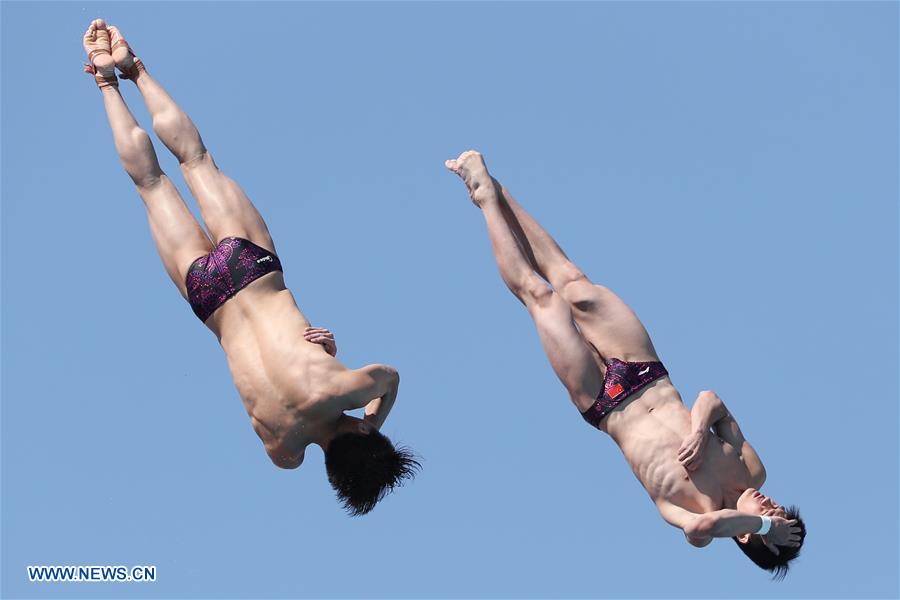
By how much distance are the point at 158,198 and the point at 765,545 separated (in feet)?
20.7

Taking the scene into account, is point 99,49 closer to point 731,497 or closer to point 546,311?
point 546,311

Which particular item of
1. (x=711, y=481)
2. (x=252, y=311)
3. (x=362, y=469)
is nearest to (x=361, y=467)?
(x=362, y=469)

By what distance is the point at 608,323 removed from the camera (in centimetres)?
2033

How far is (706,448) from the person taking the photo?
1975 cm

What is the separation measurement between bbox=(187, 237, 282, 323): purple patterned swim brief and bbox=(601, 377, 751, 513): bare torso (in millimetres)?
3441

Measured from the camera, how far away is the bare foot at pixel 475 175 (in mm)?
20297

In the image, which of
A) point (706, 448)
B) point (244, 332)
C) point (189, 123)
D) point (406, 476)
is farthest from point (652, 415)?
point (189, 123)

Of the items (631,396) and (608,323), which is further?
(608,323)

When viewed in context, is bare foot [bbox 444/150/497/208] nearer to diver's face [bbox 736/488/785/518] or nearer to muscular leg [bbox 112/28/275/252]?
muscular leg [bbox 112/28/275/252]

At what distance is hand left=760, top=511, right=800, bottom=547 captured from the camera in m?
19.3

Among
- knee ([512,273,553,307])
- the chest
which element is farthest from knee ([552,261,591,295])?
the chest

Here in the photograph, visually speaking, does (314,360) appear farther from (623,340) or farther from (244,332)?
(623,340)

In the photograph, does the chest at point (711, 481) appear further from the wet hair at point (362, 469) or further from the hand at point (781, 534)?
the wet hair at point (362, 469)

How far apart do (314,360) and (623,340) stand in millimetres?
2938
